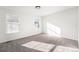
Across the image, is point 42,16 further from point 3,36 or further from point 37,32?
point 3,36

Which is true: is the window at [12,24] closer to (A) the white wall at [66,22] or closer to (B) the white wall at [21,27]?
(B) the white wall at [21,27]

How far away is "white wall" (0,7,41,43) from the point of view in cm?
256

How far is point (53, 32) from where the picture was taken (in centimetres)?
254

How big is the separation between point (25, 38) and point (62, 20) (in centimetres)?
151

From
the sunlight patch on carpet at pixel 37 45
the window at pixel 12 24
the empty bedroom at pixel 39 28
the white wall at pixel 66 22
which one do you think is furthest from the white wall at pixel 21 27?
the white wall at pixel 66 22

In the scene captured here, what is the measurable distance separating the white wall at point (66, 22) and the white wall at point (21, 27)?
0.69 m

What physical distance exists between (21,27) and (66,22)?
67.9 inches

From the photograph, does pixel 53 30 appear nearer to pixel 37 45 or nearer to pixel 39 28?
pixel 39 28

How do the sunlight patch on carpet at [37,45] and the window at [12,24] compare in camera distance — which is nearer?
the sunlight patch on carpet at [37,45]

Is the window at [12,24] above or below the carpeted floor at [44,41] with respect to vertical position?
above

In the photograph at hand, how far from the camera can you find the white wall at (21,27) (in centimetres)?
256

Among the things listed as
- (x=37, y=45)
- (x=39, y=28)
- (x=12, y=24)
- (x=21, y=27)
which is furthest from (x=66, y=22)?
(x=12, y=24)

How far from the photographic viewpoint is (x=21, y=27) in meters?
2.69
